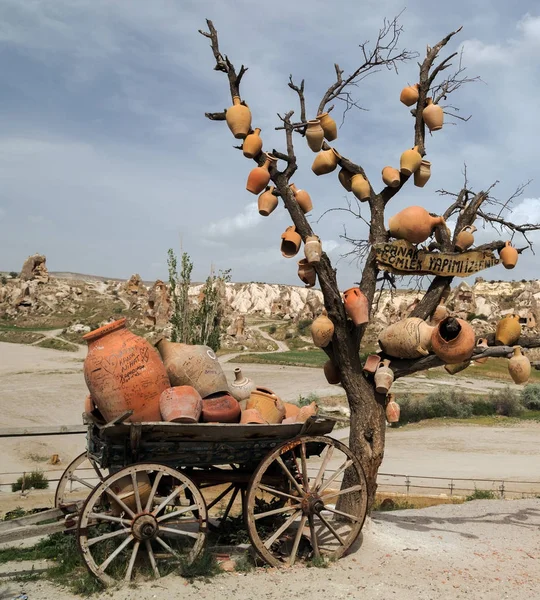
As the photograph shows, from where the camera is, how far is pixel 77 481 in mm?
8766

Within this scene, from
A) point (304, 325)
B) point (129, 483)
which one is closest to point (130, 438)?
point (129, 483)

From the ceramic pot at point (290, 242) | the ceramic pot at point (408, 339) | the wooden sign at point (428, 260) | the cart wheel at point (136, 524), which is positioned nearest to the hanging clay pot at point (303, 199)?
the ceramic pot at point (290, 242)

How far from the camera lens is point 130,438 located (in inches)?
207

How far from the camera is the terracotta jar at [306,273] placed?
7051mm

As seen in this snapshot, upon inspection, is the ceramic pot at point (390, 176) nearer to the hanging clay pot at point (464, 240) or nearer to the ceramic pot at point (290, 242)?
the hanging clay pot at point (464, 240)

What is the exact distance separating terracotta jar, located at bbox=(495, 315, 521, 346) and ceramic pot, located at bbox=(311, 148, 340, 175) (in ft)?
9.12

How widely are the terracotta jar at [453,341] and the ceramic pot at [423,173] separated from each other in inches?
77.1

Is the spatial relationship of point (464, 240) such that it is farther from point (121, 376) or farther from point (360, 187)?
point (121, 376)

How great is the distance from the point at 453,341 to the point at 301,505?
239cm

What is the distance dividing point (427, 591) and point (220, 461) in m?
2.27

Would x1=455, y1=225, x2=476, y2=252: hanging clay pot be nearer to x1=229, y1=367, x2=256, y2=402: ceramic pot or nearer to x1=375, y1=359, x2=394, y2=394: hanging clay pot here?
x1=375, y1=359, x2=394, y2=394: hanging clay pot

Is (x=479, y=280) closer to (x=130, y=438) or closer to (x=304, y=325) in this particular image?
(x=304, y=325)

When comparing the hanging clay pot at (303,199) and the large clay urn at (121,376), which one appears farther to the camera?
the hanging clay pot at (303,199)

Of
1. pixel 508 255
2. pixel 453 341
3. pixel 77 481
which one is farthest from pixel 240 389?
pixel 77 481
